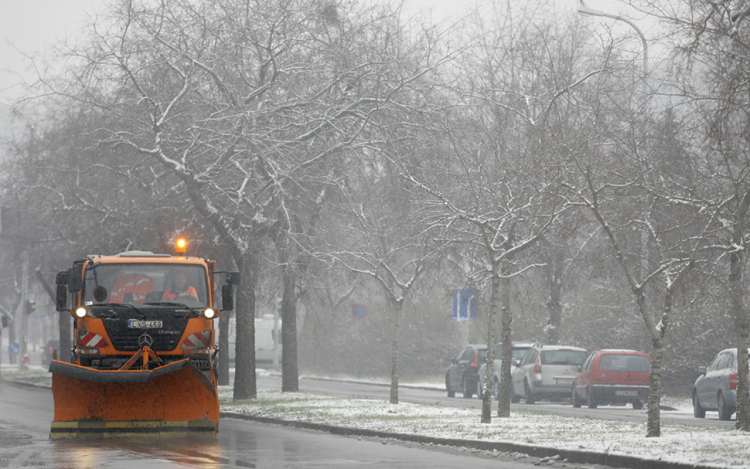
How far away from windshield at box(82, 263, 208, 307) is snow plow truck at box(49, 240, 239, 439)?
0.05ft

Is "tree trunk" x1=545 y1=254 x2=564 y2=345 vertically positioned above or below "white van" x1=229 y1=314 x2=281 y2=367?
above

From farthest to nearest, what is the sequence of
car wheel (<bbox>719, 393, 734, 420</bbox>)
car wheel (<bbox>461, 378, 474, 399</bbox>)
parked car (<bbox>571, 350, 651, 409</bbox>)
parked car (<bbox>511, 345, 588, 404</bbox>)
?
car wheel (<bbox>461, 378, 474, 399</bbox>) < parked car (<bbox>511, 345, 588, 404</bbox>) < parked car (<bbox>571, 350, 651, 409</bbox>) < car wheel (<bbox>719, 393, 734, 420</bbox>)

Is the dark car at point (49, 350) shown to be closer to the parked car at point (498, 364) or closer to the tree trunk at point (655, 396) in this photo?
the parked car at point (498, 364)

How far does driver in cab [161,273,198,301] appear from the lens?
16748 millimetres

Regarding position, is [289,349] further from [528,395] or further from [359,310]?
[359,310]

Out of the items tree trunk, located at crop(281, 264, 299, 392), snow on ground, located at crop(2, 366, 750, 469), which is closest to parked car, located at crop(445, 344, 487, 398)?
tree trunk, located at crop(281, 264, 299, 392)

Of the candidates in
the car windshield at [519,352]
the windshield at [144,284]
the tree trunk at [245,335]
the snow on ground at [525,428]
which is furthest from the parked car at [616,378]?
the windshield at [144,284]

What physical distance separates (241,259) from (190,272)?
26.6 feet

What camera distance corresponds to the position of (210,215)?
2412 centimetres

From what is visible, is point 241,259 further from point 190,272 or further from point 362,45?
point 190,272

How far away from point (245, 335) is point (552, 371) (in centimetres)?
954

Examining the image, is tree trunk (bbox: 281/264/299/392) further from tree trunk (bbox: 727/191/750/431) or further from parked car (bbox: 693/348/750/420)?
tree trunk (bbox: 727/191/750/431)

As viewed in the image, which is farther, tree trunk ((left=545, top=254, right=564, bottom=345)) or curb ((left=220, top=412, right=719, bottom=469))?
tree trunk ((left=545, top=254, right=564, bottom=345))

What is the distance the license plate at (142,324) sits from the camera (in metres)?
16.2
